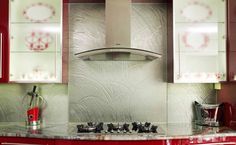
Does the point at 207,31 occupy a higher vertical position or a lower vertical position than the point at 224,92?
higher

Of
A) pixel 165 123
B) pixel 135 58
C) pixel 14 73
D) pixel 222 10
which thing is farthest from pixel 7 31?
pixel 222 10

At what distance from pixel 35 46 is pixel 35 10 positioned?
333mm

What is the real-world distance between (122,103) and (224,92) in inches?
40.1

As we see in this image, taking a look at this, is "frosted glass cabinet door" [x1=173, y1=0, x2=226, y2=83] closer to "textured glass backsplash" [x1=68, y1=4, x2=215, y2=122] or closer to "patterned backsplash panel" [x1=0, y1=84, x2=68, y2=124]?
"textured glass backsplash" [x1=68, y1=4, x2=215, y2=122]

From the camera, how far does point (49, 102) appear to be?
9.96 ft

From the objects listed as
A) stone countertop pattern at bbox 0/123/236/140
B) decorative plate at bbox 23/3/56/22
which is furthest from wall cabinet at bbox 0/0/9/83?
stone countertop pattern at bbox 0/123/236/140

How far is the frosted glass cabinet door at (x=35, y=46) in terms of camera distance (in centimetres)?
274

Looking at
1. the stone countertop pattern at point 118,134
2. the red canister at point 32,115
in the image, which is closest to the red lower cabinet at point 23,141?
the stone countertop pattern at point 118,134

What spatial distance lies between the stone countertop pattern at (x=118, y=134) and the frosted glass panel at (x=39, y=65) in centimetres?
47

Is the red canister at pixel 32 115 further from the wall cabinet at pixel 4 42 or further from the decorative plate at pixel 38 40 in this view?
Result: the decorative plate at pixel 38 40

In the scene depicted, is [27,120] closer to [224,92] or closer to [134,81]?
[134,81]

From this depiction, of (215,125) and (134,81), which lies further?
(134,81)

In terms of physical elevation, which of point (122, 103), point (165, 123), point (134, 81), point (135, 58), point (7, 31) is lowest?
point (165, 123)

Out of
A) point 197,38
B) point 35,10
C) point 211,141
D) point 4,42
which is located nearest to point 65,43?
point 35,10
